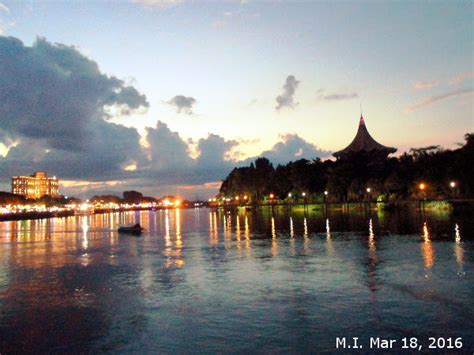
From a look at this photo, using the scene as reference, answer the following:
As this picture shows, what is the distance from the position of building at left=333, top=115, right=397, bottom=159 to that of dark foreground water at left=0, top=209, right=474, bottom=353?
92.5 metres

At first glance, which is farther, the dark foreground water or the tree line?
the tree line

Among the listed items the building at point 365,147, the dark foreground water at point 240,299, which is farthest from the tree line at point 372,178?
the dark foreground water at point 240,299

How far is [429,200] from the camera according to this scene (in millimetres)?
77000

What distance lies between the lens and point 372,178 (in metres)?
98.6

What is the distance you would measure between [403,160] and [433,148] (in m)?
7.56

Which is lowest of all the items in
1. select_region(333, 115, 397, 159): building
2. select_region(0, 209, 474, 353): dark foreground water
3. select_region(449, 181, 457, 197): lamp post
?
select_region(0, 209, 474, 353): dark foreground water

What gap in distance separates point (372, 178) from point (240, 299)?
86923mm

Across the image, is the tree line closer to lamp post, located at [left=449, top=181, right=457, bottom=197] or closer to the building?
lamp post, located at [left=449, top=181, right=457, bottom=197]

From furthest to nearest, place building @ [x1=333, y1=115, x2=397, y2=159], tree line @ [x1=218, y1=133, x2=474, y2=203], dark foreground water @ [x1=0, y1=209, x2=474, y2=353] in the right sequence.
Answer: building @ [x1=333, y1=115, x2=397, y2=159]
tree line @ [x1=218, y1=133, x2=474, y2=203]
dark foreground water @ [x1=0, y1=209, x2=474, y2=353]

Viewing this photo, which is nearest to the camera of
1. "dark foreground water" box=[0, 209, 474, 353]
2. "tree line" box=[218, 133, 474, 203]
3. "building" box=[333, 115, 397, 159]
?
"dark foreground water" box=[0, 209, 474, 353]

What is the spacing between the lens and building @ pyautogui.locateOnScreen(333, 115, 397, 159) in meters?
120

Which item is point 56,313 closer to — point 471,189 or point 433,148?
point 471,189

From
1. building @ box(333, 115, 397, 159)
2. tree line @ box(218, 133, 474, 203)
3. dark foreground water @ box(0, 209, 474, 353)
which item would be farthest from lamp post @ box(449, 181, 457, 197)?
dark foreground water @ box(0, 209, 474, 353)

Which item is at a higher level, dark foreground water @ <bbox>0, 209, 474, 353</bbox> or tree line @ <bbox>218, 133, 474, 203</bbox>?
tree line @ <bbox>218, 133, 474, 203</bbox>
